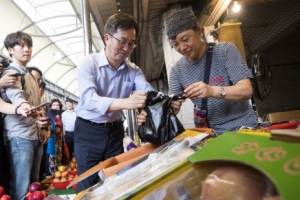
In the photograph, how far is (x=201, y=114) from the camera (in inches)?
52.6

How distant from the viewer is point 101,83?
1486 mm

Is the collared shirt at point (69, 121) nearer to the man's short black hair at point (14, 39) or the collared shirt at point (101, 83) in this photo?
the man's short black hair at point (14, 39)

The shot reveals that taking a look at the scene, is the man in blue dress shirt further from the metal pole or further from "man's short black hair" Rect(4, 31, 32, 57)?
"man's short black hair" Rect(4, 31, 32, 57)

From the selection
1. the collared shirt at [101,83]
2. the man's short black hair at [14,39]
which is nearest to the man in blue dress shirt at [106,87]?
the collared shirt at [101,83]

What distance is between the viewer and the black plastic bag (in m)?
0.96

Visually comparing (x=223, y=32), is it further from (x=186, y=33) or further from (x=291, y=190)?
(x=291, y=190)

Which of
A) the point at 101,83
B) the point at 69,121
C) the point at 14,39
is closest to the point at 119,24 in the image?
the point at 101,83

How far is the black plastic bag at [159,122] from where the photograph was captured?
960mm

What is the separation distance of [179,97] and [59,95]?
8.96 m

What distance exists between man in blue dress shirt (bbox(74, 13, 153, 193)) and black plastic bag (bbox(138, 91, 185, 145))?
0.34 metres

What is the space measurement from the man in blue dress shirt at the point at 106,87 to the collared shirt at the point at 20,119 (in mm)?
776

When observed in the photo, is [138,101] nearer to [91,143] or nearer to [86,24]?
[91,143]

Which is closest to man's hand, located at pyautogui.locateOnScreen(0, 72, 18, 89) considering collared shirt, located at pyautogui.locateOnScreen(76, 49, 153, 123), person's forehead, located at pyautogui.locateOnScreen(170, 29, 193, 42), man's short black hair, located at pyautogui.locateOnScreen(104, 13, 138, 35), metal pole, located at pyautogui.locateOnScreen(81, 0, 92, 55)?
metal pole, located at pyautogui.locateOnScreen(81, 0, 92, 55)

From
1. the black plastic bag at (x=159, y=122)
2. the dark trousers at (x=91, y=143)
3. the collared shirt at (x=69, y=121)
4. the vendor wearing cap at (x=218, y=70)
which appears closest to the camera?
the black plastic bag at (x=159, y=122)
